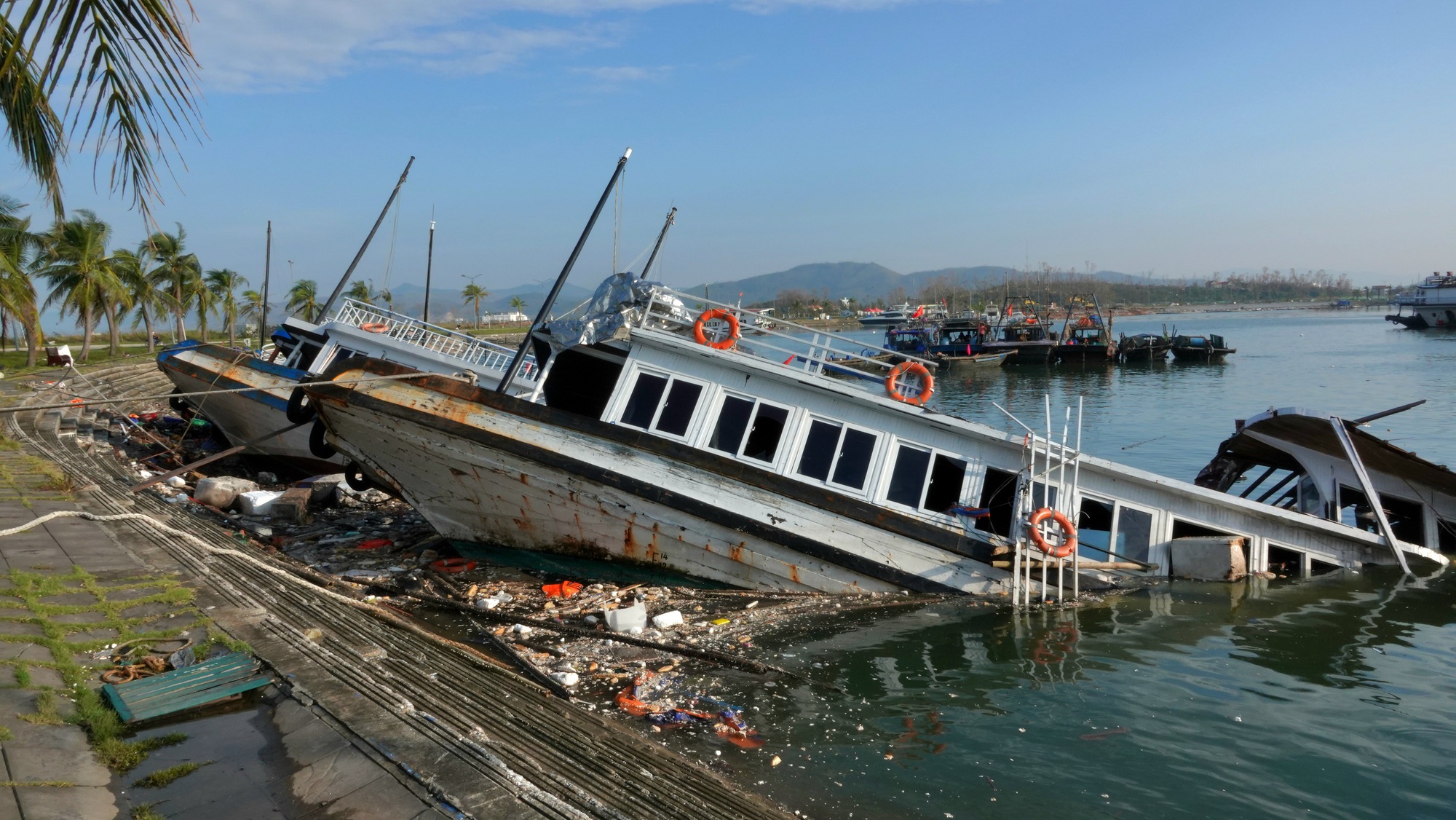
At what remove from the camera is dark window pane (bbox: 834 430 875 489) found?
10844 millimetres

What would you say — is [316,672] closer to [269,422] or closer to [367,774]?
[367,774]

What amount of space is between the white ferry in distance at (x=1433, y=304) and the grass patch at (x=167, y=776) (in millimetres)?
103953

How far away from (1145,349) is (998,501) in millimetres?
54259

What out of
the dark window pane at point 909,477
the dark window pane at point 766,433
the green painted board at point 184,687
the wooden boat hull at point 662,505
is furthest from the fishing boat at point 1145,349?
the green painted board at point 184,687

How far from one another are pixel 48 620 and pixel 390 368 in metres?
5.14

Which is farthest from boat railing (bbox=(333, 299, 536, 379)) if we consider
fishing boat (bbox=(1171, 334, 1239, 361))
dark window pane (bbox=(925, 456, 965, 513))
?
fishing boat (bbox=(1171, 334, 1239, 361))

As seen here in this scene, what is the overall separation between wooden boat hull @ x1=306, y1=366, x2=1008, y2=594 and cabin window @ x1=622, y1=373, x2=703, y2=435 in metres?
0.40

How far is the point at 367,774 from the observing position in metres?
4.93

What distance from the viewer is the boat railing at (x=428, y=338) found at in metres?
17.1

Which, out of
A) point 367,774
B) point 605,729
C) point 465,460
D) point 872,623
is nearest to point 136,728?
point 367,774

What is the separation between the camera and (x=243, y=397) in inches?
719

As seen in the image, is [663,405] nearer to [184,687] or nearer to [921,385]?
[921,385]

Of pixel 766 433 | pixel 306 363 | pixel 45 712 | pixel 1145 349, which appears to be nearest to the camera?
pixel 45 712

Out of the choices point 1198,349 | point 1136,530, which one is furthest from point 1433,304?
point 1136,530
